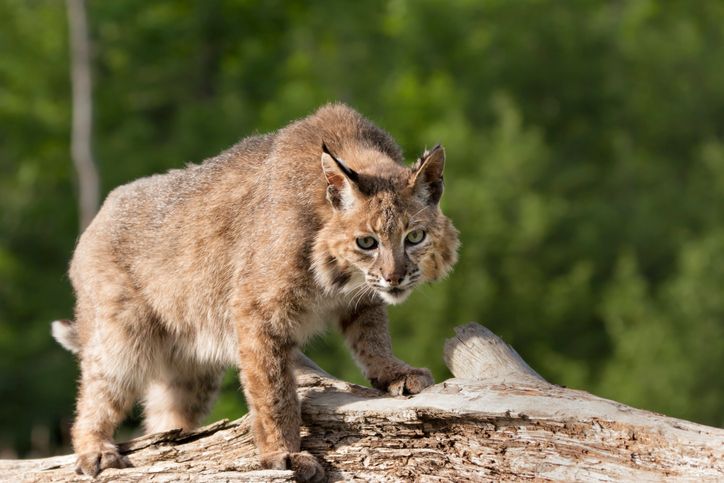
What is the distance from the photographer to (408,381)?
408 inches

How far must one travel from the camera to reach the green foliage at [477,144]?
47219 millimetres

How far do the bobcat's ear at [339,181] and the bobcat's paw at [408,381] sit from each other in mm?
1379

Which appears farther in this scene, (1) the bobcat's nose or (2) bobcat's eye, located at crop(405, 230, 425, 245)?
(2) bobcat's eye, located at crop(405, 230, 425, 245)

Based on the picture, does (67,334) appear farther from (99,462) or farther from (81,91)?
(81,91)

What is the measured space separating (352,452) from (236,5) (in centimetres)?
5080

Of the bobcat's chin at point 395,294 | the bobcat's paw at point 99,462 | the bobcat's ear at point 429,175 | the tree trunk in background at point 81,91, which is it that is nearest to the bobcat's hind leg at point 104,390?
the bobcat's paw at point 99,462

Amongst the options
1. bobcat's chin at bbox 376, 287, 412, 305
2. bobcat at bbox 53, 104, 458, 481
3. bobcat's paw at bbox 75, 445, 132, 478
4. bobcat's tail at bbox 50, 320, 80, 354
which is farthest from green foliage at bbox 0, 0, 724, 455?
bobcat's chin at bbox 376, 287, 412, 305

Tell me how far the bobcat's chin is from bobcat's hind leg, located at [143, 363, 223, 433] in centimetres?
240

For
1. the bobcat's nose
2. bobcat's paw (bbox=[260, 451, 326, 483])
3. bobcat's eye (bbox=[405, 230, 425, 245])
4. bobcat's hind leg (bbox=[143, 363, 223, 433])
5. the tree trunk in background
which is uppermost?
the tree trunk in background

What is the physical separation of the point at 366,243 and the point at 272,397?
1341 millimetres

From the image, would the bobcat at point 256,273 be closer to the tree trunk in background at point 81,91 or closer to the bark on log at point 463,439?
the bark on log at point 463,439

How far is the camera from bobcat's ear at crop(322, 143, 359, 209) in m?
9.95

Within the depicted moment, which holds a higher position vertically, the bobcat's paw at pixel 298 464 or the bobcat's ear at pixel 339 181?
the bobcat's ear at pixel 339 181

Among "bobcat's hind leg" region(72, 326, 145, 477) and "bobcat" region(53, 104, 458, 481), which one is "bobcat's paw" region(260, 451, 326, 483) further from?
"bobcat's hind leg" region(72, 326, 145, 477)
